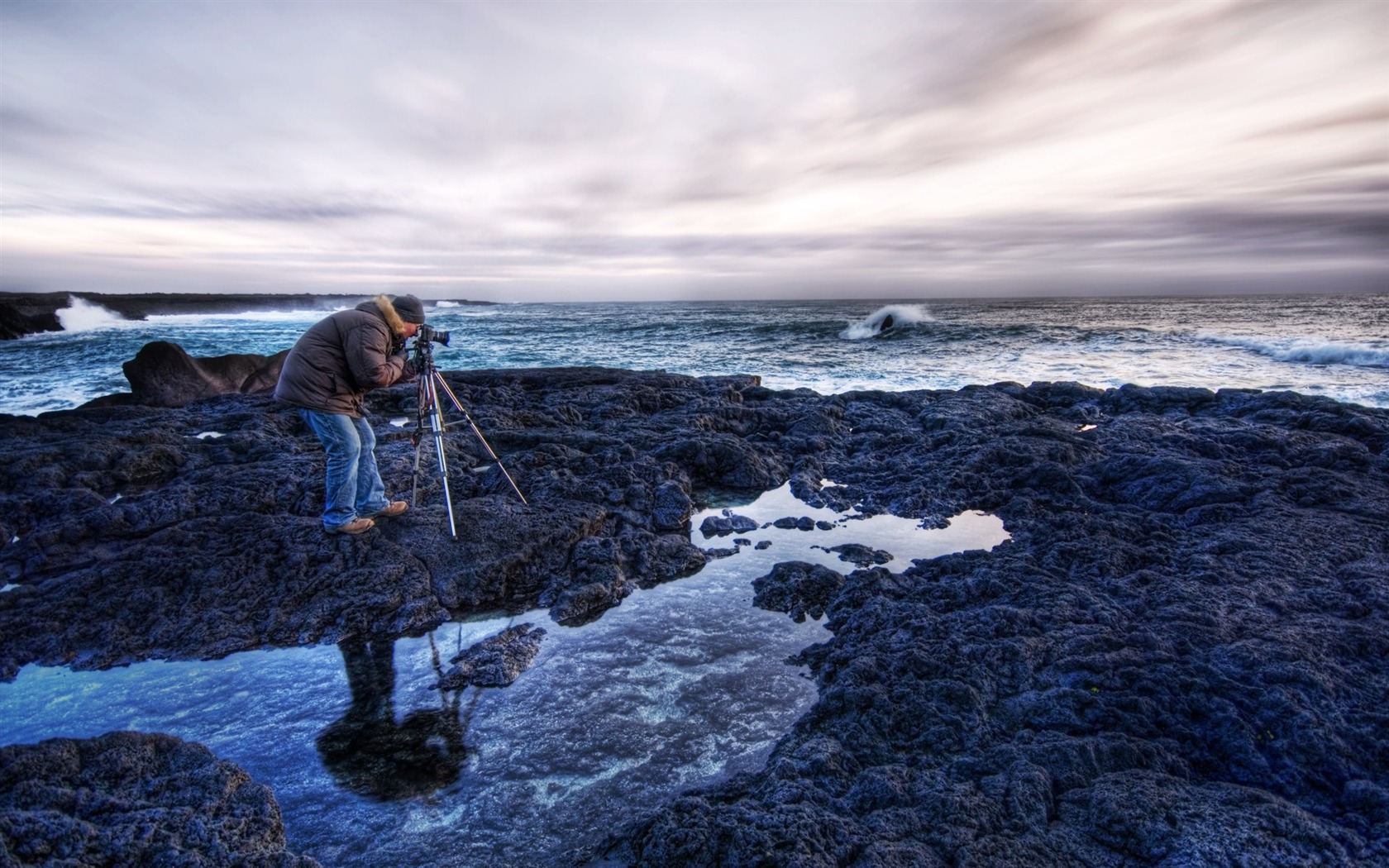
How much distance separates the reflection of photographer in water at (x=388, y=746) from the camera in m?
3.13

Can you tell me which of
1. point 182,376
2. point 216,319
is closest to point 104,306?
point 216,319

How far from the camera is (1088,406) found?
36.8ft

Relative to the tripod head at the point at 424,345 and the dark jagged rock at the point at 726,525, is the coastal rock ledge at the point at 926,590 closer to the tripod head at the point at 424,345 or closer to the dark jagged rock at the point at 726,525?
the dark jagged rock at the point at 726,525

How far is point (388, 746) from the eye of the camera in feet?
11.1

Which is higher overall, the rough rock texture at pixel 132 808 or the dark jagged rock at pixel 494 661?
the rough rock texture at pixel 132 808

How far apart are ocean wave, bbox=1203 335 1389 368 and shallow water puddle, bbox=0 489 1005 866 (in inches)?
1051

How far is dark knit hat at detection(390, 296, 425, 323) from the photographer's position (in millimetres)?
5613

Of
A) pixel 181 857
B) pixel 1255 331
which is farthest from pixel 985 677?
pixel 1255 331

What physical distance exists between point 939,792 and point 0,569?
7263mm

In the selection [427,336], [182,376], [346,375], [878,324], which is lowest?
[878,324]

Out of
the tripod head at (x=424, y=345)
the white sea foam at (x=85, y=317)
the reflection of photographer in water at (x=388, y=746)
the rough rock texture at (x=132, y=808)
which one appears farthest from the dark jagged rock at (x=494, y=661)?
the white sea foam at (x=85, y=317)

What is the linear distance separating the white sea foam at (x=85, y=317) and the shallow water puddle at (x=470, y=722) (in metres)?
56.8

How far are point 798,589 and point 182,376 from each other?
14.2 m

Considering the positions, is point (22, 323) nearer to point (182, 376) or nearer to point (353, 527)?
point (182, 376)
